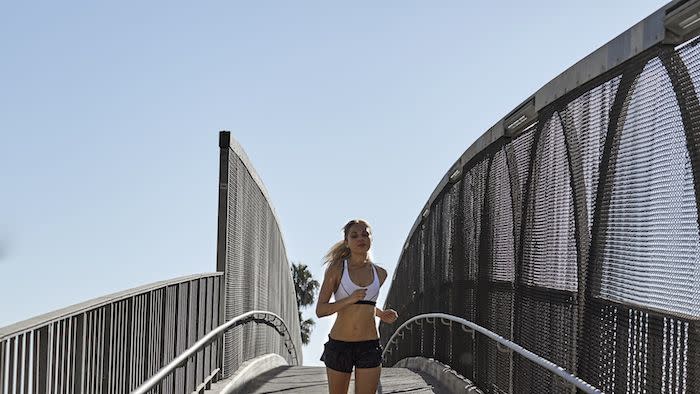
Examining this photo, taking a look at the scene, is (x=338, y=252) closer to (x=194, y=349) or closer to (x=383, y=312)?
(x=383, y=312)

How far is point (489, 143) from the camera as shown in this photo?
1183 cm

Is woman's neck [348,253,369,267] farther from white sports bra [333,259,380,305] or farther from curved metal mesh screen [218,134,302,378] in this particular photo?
curved metal mesh screen [218,134,302,378]

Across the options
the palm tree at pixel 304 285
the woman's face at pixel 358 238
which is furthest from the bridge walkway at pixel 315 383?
the palm tree at pixel 304 285

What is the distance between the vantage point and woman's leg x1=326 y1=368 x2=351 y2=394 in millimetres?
8188

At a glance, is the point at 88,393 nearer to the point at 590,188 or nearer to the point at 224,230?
the point at 590,188

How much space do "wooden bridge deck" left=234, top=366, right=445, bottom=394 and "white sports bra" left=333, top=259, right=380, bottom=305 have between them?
5.39m

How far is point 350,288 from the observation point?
809 cm

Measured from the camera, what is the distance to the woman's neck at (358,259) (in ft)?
26.7

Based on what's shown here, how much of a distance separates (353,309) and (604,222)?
178 centimetres

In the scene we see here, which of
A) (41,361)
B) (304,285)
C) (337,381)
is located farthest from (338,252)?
(304,285)

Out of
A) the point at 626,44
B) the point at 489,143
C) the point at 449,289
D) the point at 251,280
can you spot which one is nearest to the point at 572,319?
the point at 626,44

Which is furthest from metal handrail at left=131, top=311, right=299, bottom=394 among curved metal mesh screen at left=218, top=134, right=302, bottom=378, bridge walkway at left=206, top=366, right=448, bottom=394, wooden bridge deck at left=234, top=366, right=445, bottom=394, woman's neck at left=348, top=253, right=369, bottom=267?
woman's neck at left=348, top=253, right=369, bottom=267

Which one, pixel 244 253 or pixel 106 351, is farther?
pixel 244 253

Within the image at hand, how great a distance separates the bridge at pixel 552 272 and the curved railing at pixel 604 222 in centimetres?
1
